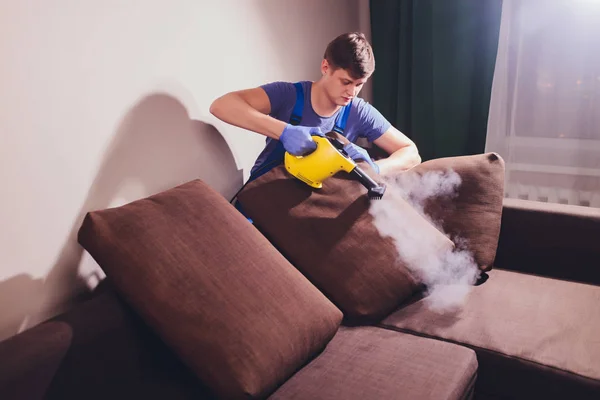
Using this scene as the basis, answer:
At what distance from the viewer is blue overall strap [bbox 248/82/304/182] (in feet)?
A: 6.18

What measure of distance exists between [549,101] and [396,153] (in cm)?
87

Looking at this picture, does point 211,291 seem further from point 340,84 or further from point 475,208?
point 475,208

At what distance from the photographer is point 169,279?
1211mm

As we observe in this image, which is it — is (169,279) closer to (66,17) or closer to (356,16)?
(66,17)

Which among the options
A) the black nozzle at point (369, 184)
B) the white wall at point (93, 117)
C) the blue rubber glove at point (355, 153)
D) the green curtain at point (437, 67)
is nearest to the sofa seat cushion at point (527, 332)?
the black nozzle at point (369, 184)

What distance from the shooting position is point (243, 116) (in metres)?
1.71

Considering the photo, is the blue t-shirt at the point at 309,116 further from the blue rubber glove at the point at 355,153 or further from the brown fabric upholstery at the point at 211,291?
the brown fabric upholstery at the point at 211,291

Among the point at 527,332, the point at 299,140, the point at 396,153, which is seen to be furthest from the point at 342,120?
the point at 527,332

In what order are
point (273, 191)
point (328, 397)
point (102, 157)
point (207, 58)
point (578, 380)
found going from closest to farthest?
1. point (328, 397)
2. point (578, 380)
3. point (102, 157)
4. point (273, 191)
5. point (207, 58)

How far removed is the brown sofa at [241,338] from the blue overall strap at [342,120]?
0.75 m

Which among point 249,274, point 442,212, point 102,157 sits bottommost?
point 442,212

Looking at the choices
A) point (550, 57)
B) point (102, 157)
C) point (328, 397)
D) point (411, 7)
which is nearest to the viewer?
point (328, 397)

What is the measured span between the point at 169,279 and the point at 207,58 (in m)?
0.92

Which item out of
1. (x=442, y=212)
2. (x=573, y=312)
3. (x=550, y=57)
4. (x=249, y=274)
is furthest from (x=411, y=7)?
(x=249, y=274)
